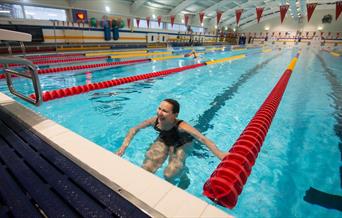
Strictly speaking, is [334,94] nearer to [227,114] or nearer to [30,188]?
[227,114]

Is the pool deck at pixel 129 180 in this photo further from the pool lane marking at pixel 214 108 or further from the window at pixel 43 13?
the window at pixel 43 13

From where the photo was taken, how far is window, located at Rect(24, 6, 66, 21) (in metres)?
13.5

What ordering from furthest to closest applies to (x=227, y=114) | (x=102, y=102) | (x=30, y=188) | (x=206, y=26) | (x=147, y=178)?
(x=206, y=26)
(x=102, y=102)
(x=227, y=114)
(x=147, y=178)
(x=30, y=188)

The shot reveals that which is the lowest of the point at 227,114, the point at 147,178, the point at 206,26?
the point at 227,114

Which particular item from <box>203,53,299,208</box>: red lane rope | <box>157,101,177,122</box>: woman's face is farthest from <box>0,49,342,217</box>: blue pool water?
<box>157,101,177,122</box>: woman's face

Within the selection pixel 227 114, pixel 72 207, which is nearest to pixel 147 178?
pixel 72 207

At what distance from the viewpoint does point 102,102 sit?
4695 mm

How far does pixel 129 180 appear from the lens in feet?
4.22

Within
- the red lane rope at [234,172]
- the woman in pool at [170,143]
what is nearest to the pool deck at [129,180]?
the red lane rope at [234,172]

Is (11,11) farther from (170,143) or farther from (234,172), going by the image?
(234,172)

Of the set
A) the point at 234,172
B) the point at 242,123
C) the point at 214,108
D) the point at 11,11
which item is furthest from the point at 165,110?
the point at 11,11

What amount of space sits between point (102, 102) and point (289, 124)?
403 centimetres

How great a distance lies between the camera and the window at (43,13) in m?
→ 13.5

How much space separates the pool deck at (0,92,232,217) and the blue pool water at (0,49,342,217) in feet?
3.59
